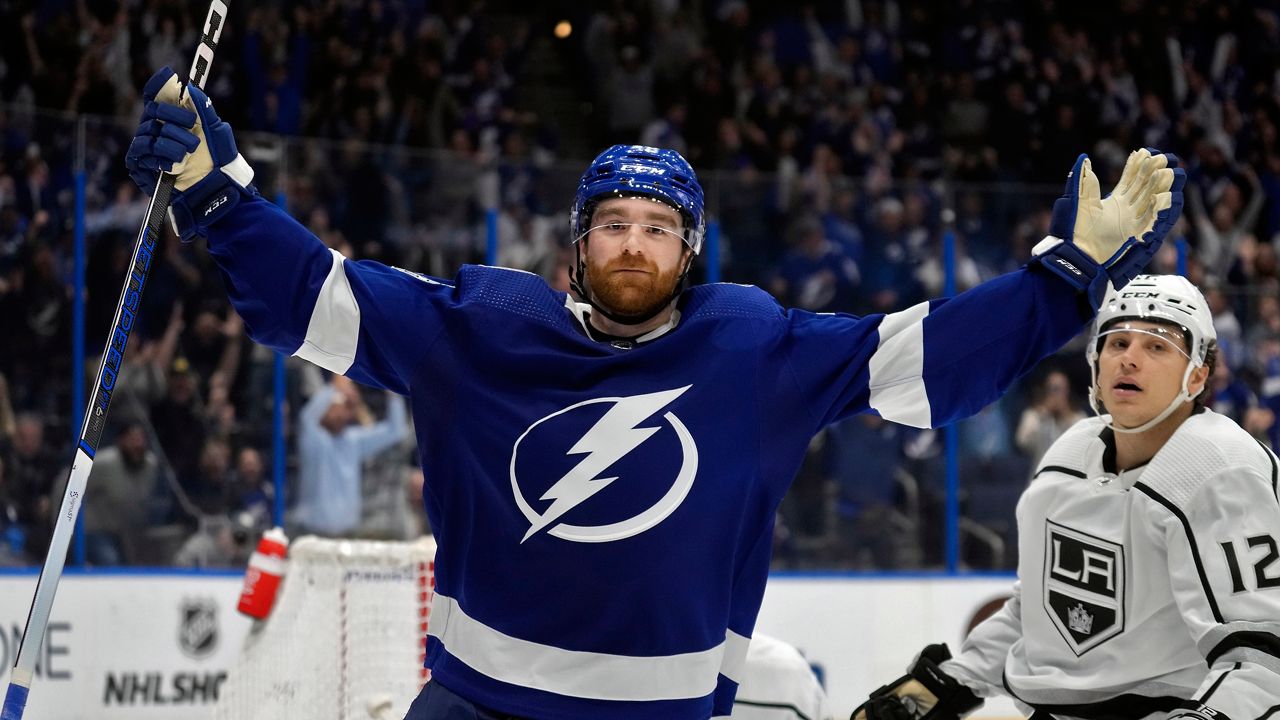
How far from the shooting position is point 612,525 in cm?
226

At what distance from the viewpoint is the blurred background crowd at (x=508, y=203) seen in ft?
17.9

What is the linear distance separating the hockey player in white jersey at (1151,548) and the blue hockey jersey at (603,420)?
512 mm

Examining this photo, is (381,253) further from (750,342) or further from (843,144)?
(843,144)

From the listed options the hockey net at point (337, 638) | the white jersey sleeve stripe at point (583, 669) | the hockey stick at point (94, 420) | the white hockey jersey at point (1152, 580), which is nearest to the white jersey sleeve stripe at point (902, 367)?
the white jersey sleeve stripe at point (583, 669)

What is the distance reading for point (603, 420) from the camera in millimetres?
2301

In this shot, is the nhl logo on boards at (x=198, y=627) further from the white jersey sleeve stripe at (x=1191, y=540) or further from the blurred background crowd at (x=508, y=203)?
the white jersey sleeve stripe at (x=1191, y=540)

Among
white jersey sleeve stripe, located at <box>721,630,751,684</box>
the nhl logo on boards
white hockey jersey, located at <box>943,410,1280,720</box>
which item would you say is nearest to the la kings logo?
white hockey jersey, located at <box>943,410,1280,720</box>

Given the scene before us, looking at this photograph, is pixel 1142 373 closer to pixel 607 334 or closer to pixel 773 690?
pixel 773 690

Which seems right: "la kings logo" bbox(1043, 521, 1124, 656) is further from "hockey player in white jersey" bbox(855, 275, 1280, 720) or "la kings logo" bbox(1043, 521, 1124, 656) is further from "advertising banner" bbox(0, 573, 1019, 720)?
"advertising banner" bbox(0, 573, 1019, 720)

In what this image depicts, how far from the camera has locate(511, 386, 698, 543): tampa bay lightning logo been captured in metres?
2.26

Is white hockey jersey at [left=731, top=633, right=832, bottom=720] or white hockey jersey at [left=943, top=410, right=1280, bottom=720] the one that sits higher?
white hockey jersey at [left=943, top=410, right=1280, bottom=720]

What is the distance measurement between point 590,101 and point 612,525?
26.5ft

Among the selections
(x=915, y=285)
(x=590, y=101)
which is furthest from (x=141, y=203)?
(x=590, y=101)

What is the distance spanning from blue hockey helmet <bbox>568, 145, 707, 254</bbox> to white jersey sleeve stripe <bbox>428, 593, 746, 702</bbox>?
25.1 inches
